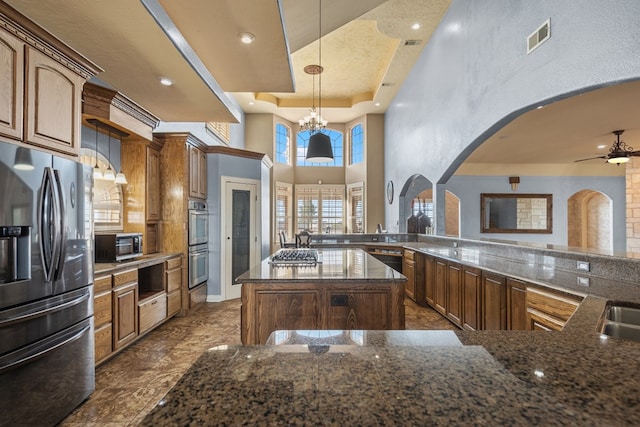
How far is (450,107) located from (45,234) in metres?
4.64

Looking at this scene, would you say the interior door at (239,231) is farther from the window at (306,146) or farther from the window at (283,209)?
the window at (306,146)

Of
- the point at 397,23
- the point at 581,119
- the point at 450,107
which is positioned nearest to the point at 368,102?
the point at 397,23

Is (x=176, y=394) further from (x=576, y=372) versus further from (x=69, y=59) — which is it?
(x=69, y=59)

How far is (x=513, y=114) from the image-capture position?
10.4ft

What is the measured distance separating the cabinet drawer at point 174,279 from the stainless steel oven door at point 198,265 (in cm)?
25

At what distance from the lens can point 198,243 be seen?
4934mm

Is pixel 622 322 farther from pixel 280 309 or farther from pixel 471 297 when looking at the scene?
pixel 280 309

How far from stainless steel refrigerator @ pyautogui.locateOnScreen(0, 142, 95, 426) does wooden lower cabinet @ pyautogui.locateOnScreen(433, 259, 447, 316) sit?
3.61 m

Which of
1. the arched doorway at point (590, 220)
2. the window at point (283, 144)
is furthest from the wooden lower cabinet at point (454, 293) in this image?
the arched doorway at point (590, 220)

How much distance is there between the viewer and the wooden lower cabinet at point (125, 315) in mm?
3020

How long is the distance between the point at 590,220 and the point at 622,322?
30.5 feet

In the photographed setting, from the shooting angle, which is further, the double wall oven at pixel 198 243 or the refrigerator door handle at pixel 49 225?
the double wall oven at pixel 198 243

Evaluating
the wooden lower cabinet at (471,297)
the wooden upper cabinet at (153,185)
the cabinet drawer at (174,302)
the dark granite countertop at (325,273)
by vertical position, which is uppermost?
the wooden upper cabinet at (153,185)

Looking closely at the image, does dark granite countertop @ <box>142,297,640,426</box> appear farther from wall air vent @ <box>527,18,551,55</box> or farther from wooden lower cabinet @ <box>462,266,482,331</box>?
wall air vent @ <box>527,18,551,55</box>
